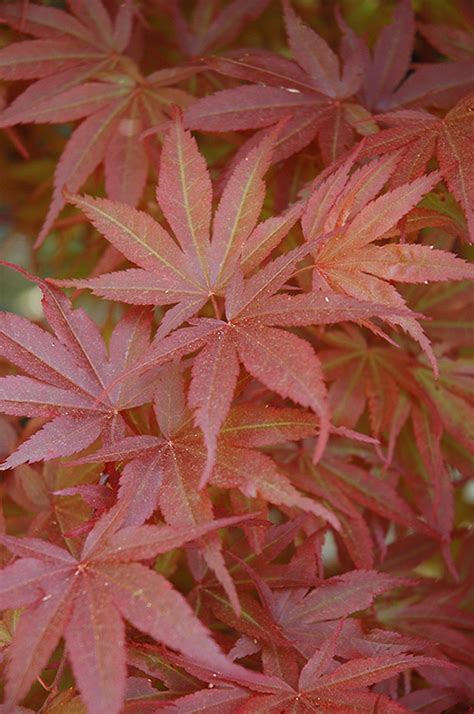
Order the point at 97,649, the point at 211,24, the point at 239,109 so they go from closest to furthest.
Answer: the point at 97,649 → the point at 239,109 → the point at 211,24

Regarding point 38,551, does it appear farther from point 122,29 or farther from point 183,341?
point 122,29

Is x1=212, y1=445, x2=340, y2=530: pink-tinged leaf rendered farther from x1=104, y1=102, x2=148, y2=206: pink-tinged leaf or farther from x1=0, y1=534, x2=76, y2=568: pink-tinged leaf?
x1=104, y1=102, x2=148, y2=206: pink-tinged leaf

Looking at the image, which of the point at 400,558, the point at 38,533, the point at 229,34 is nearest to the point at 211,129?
the point at 229,34

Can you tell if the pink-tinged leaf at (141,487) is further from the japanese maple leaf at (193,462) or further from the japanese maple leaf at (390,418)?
the japanese maple leaf at (390,418)

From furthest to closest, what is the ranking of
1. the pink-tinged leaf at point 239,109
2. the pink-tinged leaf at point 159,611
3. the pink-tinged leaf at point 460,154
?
the pink-tinged leaf at point 239,109 → the pink-tinged leaf at point 460,154 → the pink-tinged leaf at point 159,611

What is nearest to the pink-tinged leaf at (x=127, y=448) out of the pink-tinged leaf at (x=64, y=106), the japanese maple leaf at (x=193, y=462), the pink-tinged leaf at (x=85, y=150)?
the japanese maple leaf at (x=193, y=462)

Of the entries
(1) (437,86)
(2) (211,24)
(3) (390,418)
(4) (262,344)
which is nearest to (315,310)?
(4) (262,344)
